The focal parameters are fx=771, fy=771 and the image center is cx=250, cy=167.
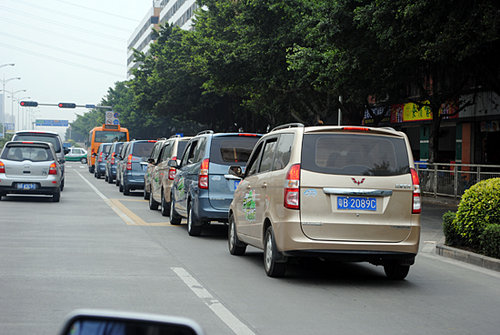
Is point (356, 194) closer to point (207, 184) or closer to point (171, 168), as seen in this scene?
point (207, 184)

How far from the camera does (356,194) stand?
8.41m

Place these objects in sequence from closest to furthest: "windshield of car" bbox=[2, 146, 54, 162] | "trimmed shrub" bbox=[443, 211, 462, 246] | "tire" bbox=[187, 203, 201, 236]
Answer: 1. "trimmed shrub" bbox=[443, 211, 462, 246]
2. "tire" bbox=[187, 203, 201, 236]
3. "windshield of car" bbox=[2, 146, 54, 162]

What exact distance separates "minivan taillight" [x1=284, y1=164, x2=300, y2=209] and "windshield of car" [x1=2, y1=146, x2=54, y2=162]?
14.4 metres

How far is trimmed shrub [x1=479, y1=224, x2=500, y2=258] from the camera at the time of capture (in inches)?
408

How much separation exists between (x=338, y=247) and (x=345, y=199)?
53cm

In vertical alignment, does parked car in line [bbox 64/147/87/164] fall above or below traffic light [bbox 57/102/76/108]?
below

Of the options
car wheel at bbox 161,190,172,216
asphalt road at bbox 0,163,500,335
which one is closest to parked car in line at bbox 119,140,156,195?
car wheel at bbox 161,190,172,216

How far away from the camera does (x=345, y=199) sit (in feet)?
27.7

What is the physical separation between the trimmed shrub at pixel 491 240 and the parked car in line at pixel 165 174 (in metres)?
7.88

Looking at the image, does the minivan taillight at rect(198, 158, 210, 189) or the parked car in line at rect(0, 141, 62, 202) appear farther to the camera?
the parked car in line at rect(0, 141, 62, 202)

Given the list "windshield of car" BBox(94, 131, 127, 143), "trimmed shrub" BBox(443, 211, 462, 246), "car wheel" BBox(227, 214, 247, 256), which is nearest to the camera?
"car wheel" BBox(227, 214, 247, 256)

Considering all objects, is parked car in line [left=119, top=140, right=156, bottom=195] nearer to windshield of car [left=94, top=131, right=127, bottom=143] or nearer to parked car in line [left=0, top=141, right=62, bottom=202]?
parked car in line [left=0, top=141, right=62, bottom=202]

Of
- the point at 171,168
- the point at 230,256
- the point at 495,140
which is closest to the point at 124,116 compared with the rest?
the point at 495,140

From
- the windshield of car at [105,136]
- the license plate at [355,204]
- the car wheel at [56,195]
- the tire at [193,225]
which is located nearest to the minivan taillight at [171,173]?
the tire at [193,225]
